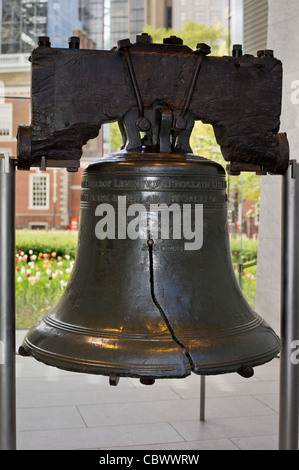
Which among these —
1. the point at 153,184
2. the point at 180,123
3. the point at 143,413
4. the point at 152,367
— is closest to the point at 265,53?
the point at 180,123

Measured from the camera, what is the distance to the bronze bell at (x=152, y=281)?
1.92 m

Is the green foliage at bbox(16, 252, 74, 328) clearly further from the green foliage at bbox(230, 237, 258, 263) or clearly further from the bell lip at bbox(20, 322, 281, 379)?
the bell lip at bbox(20, 322, 281, 379)

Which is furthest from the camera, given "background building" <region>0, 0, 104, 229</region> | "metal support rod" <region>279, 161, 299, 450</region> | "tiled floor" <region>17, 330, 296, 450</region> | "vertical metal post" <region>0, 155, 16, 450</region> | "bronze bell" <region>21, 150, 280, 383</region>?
"background building" <region>0, 0, 104, 229</region>

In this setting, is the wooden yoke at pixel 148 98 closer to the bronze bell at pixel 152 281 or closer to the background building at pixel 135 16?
the bronze bell at pixel 152 281

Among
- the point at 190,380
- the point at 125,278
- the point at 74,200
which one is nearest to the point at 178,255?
the point at 125,278

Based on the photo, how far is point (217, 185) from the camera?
2150 millimetres

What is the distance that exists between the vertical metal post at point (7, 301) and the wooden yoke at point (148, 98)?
15 centimetres

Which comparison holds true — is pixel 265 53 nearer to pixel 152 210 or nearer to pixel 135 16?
pixel 152 210

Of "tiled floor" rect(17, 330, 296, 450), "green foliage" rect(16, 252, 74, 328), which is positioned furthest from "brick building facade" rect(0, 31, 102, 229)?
"tiled floor" rect(17, 330, 296, 450)

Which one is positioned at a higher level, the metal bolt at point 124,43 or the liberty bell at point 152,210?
the metal bolt at point 124,43

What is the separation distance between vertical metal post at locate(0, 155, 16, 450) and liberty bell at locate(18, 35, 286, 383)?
0.12 metres

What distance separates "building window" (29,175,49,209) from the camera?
7.37 metres

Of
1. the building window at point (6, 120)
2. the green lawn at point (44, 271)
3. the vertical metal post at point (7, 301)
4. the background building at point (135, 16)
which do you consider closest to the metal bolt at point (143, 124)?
the vertical metal post at point (7, 301)
